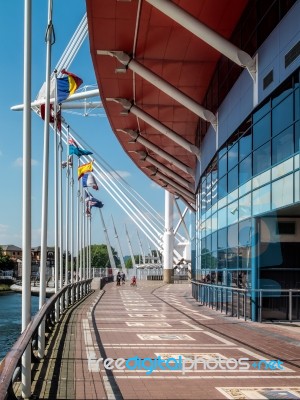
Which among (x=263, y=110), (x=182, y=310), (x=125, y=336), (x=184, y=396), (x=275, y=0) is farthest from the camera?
(x=182, y=310)

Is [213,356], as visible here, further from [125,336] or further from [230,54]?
[230,54]

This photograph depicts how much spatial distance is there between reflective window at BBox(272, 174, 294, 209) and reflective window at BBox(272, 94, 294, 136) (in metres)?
1.30

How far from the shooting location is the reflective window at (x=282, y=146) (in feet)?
47.2

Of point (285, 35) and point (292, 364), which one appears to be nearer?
point (292, 364)

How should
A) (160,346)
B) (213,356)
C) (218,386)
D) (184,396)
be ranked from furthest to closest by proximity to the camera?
(160,346) → (213,356) → (218,386) → (184,396)

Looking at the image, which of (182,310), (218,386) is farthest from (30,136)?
(182,310)

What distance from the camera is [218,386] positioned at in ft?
26.8

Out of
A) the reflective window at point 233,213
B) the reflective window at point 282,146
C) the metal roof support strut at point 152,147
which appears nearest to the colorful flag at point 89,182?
the metal roof support strut at point 152,147

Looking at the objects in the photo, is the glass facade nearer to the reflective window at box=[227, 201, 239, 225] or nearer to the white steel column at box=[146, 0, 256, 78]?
the reflective window at box=[227, 201, 239, 225]

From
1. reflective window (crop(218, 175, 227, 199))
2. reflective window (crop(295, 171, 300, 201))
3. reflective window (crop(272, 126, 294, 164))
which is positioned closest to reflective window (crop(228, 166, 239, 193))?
reflective window (crop(218, 175, 227, 199))

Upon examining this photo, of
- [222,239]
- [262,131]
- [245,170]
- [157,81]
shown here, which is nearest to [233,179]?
[245,170]

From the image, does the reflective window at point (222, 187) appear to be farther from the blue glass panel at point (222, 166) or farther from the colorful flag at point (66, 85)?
the colorful flag at point (66, 85)

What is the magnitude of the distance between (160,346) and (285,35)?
7702mm

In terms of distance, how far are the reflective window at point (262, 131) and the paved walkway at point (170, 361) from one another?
4903 mm
